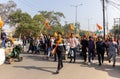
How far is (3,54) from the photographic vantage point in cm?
1584

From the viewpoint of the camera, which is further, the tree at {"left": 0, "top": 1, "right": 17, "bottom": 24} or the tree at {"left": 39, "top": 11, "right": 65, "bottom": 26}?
the tree at {"left": 39, "top": 11, "right": 65, "bottom": 26}

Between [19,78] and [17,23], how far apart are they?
61.8 meters

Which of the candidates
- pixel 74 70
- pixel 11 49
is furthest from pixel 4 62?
pixel 74 70

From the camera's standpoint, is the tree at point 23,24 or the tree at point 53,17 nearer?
the tree at point 23,24

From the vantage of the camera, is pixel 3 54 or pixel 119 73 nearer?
pixel 119 73

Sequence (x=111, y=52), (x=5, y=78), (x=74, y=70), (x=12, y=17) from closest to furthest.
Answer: (x=5, y=78)
(x=74, y=70)
(x=111, y=52)
(x=12, y=17)

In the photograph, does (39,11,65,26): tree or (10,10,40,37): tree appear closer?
(10,10,40,37): tree

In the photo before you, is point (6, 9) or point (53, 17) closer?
point (6, 9)

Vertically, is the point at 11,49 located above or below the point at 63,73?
above

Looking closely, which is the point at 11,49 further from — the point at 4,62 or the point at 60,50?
the point at 60,50

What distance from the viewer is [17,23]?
240 feet

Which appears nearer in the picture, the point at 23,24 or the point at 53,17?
the point at 23,24

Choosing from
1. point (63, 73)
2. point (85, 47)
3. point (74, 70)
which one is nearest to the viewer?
point (63, 73)

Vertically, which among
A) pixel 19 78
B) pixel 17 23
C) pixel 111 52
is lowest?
pixel 19 78
